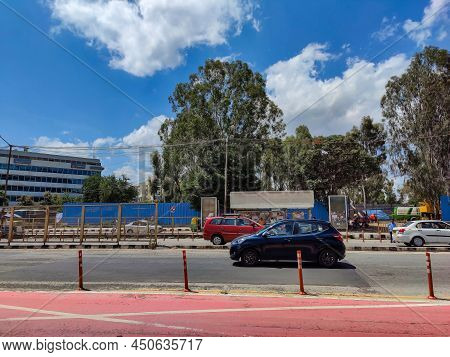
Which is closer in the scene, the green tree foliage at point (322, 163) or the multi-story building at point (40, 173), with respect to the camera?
the green tree foliage at point (322, 163)

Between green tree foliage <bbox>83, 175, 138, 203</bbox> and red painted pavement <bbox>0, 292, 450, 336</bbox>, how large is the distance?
70.3 meters

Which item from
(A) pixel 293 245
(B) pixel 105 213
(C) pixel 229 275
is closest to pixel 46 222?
(B) pixel 105 213

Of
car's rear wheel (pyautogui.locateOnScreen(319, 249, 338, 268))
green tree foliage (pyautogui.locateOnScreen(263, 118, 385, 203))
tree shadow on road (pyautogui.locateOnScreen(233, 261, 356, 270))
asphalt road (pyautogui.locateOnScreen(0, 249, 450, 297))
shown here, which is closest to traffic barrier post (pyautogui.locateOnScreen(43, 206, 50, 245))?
asphalt road (pyautogui.locateOnScreen(0, 249, 450, 297))

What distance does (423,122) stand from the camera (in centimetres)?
4028

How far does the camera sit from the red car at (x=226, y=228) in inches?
861

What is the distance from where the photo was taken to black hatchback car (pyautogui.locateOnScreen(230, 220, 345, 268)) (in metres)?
13.0

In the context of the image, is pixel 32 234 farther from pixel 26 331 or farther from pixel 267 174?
pixel 267 174

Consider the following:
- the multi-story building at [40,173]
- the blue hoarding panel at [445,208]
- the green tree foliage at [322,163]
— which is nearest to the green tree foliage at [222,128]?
the green tree foliage at [322,163]

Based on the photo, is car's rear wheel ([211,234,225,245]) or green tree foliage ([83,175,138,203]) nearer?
car's rear wheel ([211,234,225,245])

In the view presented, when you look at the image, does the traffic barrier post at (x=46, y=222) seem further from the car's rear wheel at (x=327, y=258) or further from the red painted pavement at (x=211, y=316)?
the car's rear wheel at (x=327, y=258)

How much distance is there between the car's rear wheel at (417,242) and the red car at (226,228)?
817 centimetres

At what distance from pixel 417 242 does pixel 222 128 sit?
26.2m

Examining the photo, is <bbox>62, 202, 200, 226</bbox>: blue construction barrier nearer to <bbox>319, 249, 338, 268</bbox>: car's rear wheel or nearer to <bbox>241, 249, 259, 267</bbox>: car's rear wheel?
<bbox>241, 249, 259, 267</bbox>: car's rear wheel
